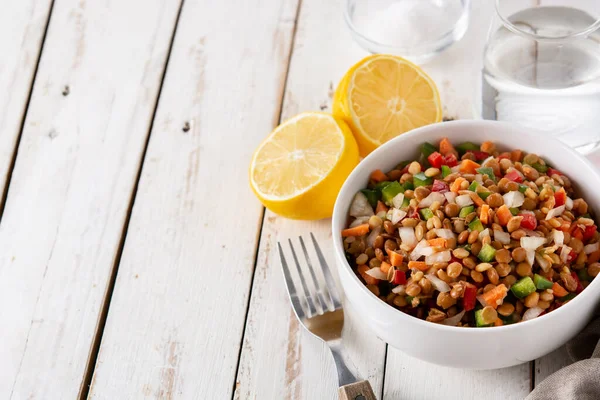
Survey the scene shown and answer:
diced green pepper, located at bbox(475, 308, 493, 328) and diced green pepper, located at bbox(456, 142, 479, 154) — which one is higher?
diced green pepper, located at bbox(456, 142, 479, 154)

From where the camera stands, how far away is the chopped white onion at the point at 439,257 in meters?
1.19

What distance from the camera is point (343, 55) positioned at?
1.80m

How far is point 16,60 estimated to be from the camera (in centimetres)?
189

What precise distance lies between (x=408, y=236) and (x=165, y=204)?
0.60m

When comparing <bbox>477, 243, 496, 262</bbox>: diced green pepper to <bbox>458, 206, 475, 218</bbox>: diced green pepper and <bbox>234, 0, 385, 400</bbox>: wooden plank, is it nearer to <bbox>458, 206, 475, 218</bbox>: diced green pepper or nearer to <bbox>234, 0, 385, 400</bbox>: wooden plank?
<bbox>458, 206, 475, 218</bbox>: diced green pepper

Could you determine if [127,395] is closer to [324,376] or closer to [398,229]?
[324,376]

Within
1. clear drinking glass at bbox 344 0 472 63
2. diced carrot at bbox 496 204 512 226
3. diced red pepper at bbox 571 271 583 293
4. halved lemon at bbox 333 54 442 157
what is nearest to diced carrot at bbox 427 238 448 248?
diced carrot at bbox 496 204 512 226

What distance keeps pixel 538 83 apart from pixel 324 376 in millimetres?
702

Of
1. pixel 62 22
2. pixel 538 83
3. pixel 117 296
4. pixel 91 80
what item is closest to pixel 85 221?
pixel 117 296

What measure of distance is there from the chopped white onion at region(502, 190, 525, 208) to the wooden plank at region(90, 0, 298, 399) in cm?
53

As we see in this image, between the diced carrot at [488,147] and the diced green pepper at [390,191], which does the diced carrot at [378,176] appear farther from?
the diced carrot at [488,147]

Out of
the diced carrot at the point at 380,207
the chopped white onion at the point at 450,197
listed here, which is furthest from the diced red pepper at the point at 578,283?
the diced carrot at the point at 380,207

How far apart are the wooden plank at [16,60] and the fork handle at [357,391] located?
94 cm

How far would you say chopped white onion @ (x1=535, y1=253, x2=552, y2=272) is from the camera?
46.0 inches
